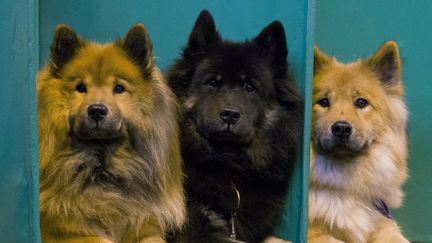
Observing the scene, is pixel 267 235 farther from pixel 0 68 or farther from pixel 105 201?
pixel 0 68

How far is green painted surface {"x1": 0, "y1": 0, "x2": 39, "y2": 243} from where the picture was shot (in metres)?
1.67

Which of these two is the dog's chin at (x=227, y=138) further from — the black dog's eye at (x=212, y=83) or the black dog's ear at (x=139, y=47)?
the black dog's ear at (x=139, y=47)

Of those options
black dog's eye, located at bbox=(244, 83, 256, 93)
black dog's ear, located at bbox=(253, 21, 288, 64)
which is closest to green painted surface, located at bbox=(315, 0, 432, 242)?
black dog's ear, located at bbox=(253, 21, 288, 64)

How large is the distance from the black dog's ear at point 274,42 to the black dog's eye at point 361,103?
39 cm

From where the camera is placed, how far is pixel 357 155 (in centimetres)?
235

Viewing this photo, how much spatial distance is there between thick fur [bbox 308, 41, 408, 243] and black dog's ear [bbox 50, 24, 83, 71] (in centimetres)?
107

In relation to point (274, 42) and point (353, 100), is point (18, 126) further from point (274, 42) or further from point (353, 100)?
point (353, 100)

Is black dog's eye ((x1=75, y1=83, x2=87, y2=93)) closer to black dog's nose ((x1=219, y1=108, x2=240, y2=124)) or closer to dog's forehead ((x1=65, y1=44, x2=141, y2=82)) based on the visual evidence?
dog's forehead ((x1=65, y1=44, x2=141, y2=82))

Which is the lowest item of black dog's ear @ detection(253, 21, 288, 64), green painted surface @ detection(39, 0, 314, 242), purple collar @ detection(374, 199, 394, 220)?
purple collar @ detection(374, 199, 394, 220)

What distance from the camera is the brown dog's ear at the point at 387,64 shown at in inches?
95.0

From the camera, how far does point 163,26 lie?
8.61 ft

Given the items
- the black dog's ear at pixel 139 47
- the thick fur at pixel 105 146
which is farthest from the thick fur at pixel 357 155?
the black dog's ear at pixel 139 47

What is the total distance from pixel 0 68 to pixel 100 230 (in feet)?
2.12

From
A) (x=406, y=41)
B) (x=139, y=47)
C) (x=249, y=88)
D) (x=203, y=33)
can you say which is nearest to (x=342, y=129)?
(x=249, y=88)
